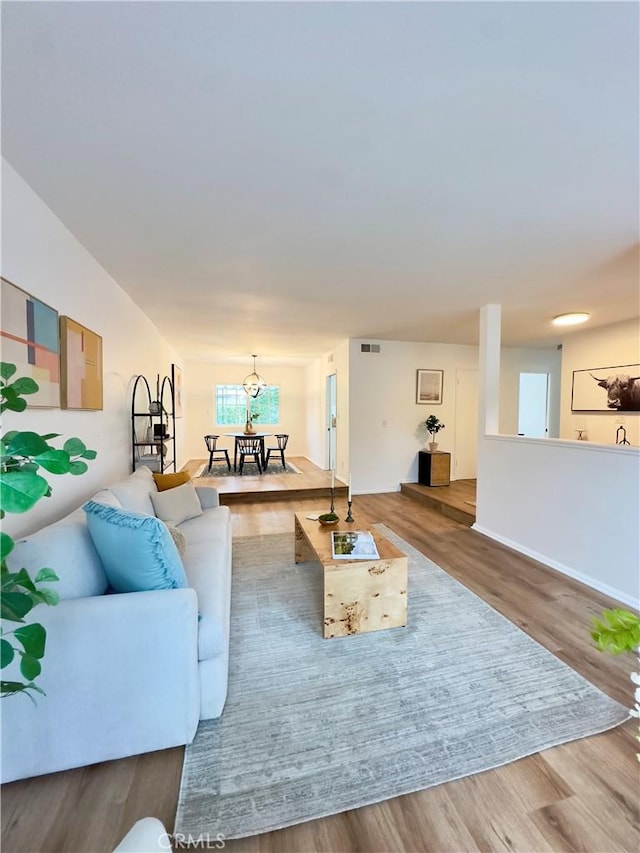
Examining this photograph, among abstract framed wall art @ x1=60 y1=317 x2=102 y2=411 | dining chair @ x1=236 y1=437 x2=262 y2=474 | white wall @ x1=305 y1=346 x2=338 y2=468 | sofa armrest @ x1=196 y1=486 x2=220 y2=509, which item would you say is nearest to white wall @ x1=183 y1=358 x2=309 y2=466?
white wall @ x1=305 y1=346 x2=338 y2=468

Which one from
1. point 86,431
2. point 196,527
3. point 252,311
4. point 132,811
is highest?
point 252,311

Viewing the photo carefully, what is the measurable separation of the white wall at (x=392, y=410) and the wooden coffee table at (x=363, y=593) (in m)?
3.68

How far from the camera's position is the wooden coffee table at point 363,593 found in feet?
7.07

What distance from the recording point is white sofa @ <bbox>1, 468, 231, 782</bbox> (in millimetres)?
1337

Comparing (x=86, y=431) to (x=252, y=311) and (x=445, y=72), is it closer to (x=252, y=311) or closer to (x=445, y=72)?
(x=252, y=311)

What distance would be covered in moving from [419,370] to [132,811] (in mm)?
5872

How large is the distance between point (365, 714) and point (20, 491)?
162 cm

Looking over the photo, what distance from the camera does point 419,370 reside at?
616 centimetres

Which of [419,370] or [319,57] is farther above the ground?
[319,57]

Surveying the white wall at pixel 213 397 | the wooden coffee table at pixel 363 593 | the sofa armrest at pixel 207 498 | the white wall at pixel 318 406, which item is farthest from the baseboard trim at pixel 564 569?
the white wall at pixel 213 397

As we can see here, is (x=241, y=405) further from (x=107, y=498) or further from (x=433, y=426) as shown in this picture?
(x=107, y=498)

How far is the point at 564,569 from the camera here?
307 cm

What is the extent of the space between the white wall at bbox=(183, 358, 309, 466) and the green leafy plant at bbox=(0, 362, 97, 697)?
7206 mm

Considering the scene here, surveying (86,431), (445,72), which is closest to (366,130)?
(445,72)
